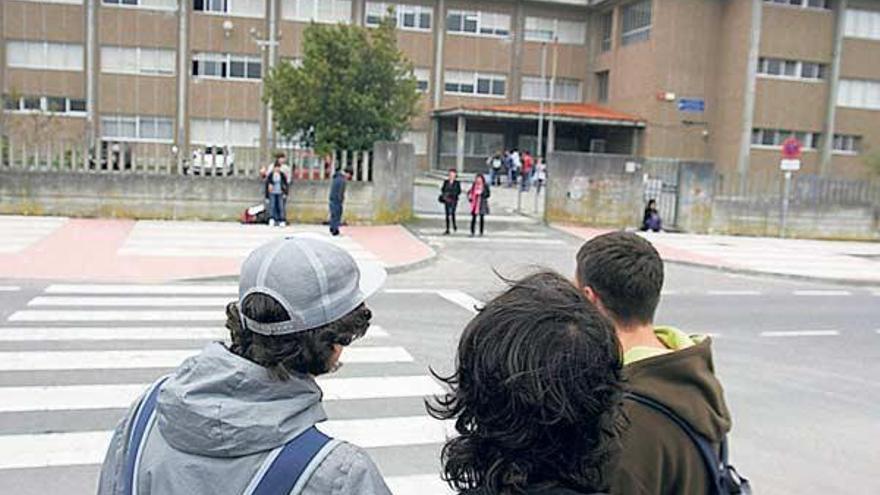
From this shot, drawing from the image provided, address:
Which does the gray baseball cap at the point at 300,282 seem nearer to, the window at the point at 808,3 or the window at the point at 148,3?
the window at the point at 148,3

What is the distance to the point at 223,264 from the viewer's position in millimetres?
14617

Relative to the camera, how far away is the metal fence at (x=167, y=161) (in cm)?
2039

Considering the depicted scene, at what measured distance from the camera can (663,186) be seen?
25.0 meters

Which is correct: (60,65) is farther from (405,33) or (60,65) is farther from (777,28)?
(777,28)

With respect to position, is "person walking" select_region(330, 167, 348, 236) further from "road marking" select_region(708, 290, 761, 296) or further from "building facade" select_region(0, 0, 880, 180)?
"building facade" select_region(0, 0, 880, 180)

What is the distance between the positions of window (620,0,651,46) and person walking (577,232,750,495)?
41.5 metres

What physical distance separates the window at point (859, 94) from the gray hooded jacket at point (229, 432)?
4596 centimetres

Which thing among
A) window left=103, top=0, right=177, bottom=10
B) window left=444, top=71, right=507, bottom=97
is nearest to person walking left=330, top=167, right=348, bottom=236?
window left=103, top=0, right=177, bottom=10

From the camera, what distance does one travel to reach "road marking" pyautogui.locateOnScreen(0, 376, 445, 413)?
6.33 metres

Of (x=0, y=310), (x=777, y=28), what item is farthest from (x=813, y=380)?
(x=777, y=28)

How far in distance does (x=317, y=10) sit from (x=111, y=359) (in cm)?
3772

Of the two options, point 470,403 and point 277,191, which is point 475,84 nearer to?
point 277,191

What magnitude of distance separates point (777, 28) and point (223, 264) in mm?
34685

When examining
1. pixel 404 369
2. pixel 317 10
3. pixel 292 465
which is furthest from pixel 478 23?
pixel 292 465
